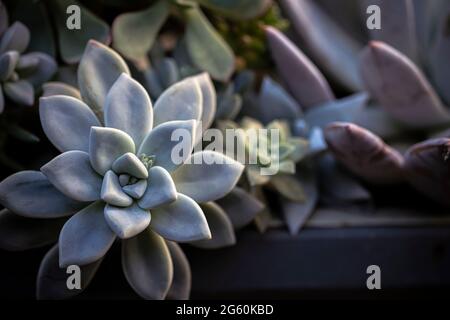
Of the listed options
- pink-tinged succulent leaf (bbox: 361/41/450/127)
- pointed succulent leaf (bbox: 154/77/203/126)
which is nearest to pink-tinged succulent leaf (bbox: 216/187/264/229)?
pointed succulent leaf (bbox: 154/77/203/126)

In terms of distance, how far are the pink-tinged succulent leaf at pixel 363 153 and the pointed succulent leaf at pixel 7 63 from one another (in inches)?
13.4

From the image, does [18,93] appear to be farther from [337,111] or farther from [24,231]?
[337,111]

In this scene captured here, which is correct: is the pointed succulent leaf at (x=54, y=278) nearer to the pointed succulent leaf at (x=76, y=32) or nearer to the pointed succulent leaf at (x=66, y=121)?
the pointed succulent leaf at (x=66, y=121)

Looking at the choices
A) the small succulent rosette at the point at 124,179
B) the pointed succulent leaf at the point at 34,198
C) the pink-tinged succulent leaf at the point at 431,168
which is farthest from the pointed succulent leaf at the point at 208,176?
the pink-tinged succulent leaf at the point at 431,168

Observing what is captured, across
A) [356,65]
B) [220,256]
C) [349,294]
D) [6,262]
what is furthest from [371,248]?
[6,262]

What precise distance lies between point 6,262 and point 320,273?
1.15 ft

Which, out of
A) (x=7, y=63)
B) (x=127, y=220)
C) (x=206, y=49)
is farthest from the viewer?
(x=206, y=49)

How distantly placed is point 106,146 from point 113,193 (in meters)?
0.04

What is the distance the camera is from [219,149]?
62 cm

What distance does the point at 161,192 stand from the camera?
1.64ft

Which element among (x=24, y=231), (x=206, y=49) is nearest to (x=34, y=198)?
(x=24, y=231)

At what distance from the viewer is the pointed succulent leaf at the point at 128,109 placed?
54cm

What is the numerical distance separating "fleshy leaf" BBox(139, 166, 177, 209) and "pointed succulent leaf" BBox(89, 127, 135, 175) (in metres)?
0.03

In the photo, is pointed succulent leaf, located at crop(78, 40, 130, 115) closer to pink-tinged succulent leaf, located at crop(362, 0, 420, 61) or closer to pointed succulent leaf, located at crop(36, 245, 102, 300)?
pointed succulent leaf, located at crop(36, 245, 102, 300)
